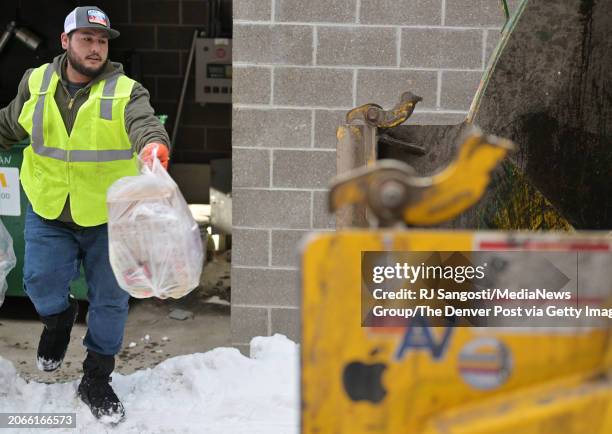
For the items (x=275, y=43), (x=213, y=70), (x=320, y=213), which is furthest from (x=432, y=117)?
(x=213, y=70)

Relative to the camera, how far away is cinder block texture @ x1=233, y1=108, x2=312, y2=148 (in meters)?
4.70

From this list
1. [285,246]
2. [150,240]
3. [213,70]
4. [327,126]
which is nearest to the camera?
[150,240]

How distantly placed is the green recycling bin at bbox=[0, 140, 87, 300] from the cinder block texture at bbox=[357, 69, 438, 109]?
78.3 inches

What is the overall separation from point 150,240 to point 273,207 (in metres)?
1.57

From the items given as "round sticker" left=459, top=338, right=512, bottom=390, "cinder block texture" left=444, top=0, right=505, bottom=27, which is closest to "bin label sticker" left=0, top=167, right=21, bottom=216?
"cinder block texture" left=444, top=0, right=505, bottom=27

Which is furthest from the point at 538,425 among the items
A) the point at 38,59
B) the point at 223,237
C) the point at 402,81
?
the point at 38,59

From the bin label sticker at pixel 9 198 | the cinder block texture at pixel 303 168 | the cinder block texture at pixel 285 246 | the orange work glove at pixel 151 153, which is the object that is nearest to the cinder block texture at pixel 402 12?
the cinder block texture at pixel 303 168

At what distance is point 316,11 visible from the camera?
4.60 meters

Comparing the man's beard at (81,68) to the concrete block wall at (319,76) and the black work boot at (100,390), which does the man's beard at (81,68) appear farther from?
the black work boot at (100,390)

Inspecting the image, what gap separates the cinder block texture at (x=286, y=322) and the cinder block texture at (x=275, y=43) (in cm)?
137

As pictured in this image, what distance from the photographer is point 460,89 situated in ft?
15.4

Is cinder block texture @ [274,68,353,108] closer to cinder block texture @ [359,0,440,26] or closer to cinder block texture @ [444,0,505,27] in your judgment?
cinder block texture @ [359,0,440,26]

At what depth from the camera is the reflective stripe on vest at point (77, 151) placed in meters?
3.85

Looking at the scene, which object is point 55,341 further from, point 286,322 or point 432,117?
point 432,117
